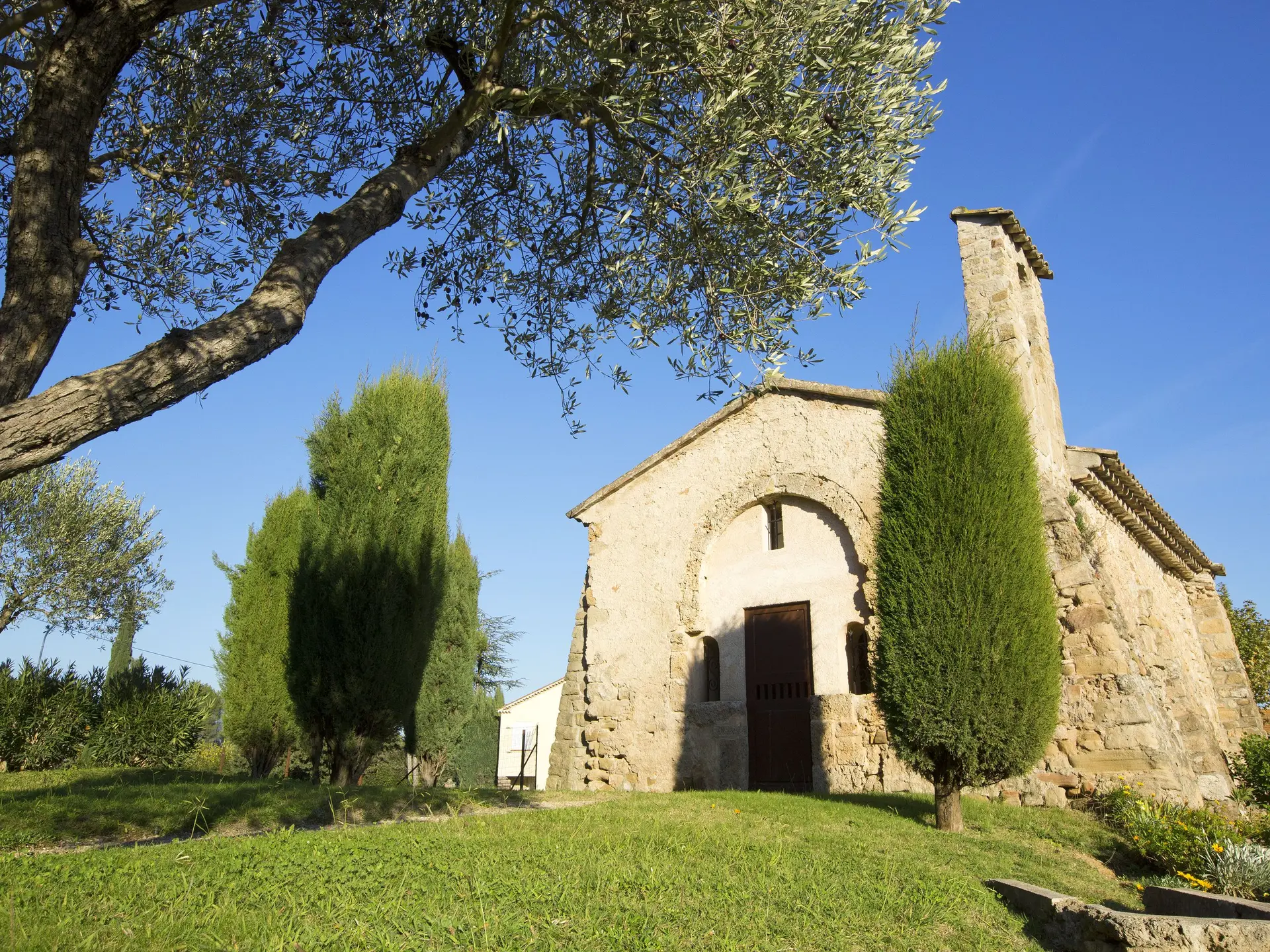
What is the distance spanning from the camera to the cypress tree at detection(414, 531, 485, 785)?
1930 cm

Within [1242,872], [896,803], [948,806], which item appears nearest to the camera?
[1242,872]

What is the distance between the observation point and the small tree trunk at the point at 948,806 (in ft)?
29.0

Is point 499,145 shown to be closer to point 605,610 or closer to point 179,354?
point 179,354

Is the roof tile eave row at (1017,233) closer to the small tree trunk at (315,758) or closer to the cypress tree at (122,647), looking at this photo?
the small tree trunk at (315,758)

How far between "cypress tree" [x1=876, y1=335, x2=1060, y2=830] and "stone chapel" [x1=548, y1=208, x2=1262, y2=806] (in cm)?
188

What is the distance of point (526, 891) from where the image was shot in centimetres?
471

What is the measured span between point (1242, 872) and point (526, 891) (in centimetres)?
625

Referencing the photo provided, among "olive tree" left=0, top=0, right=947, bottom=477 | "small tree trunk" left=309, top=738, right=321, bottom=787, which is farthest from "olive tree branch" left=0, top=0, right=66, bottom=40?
"small tree trunk" left=309, top=738, right=321, bottom=787

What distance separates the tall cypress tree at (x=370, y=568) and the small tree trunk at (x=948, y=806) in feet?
21.3

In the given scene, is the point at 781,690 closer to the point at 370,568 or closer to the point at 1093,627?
the point at 1093,627

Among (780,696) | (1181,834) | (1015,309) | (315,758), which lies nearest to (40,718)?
(315,758)

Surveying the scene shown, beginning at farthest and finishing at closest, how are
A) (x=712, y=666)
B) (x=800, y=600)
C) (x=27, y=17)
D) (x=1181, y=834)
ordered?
(x=712, y=666) < (x=800, y=600) < (x=1181, y=834) < (x=27, y=17)

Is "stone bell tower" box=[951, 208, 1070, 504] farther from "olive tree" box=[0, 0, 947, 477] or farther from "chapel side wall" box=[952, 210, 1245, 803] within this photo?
"olive tree" box=[0, 0, 947, 477]

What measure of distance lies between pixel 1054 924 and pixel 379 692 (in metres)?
8.07
